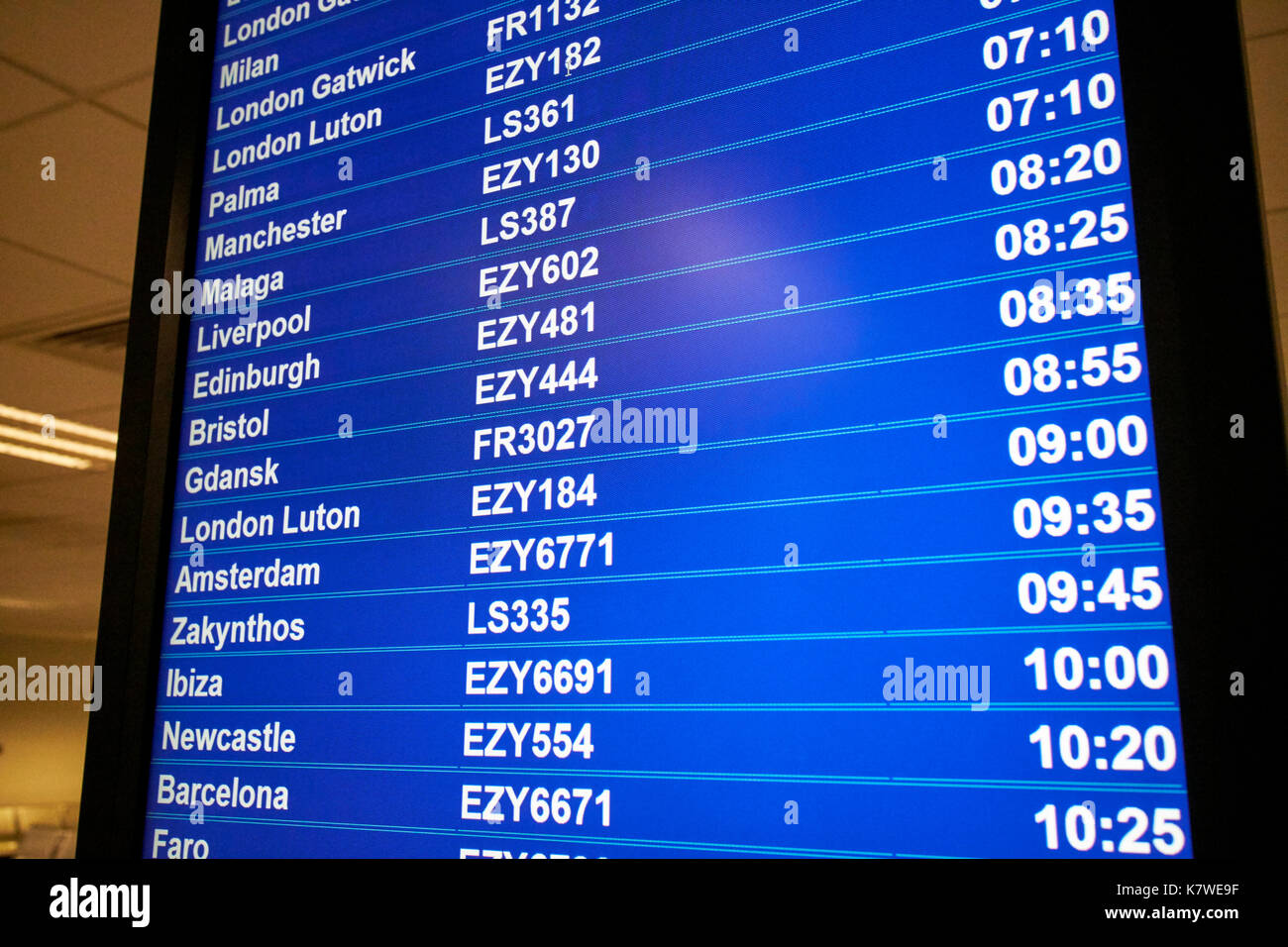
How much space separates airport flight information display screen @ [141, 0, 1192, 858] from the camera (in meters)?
0.75

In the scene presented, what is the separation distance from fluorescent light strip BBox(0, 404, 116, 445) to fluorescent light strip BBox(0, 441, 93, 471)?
1.10 ft

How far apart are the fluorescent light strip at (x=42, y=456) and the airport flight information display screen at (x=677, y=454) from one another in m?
4.91

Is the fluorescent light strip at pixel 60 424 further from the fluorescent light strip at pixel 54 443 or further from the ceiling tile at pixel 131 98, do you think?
the ceiling tile at pixel 131 98

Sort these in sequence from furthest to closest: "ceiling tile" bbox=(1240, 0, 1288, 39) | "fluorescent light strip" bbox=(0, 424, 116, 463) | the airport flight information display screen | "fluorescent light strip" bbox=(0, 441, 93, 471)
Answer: "fluorescent light strip" bbox=(0, 441, 93, 471), "fluorescent light strip" bbox=(0, 424, 116, 463), "ceiling tile" bbox=(1240, 0, 1288, 39), the airport flight information display screen

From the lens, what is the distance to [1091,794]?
2.31 feet

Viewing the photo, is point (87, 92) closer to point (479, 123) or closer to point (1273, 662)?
point (479, 123)

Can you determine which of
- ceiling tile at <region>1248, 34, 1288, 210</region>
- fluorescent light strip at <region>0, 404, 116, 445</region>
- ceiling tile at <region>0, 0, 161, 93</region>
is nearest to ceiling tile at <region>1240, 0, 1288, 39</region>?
ceiling tile at <region>1248, 34, 1288, 210</region>

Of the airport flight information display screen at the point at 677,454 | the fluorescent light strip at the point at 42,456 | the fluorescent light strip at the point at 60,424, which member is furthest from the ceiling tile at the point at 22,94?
the fluorescent light strip at the point at 42,456

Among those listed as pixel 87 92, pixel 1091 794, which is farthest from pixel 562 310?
pixel 87 92

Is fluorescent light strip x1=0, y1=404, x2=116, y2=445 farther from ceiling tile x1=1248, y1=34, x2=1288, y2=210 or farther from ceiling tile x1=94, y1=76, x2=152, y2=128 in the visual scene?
ceiling tile x1=1248, y1=34, x2=1288, y2=210

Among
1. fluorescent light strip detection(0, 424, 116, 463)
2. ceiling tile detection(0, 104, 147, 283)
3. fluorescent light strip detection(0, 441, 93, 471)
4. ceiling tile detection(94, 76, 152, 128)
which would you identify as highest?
ceiling tile detection(94, 76, 152, 128)

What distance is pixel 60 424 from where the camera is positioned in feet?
16.3
